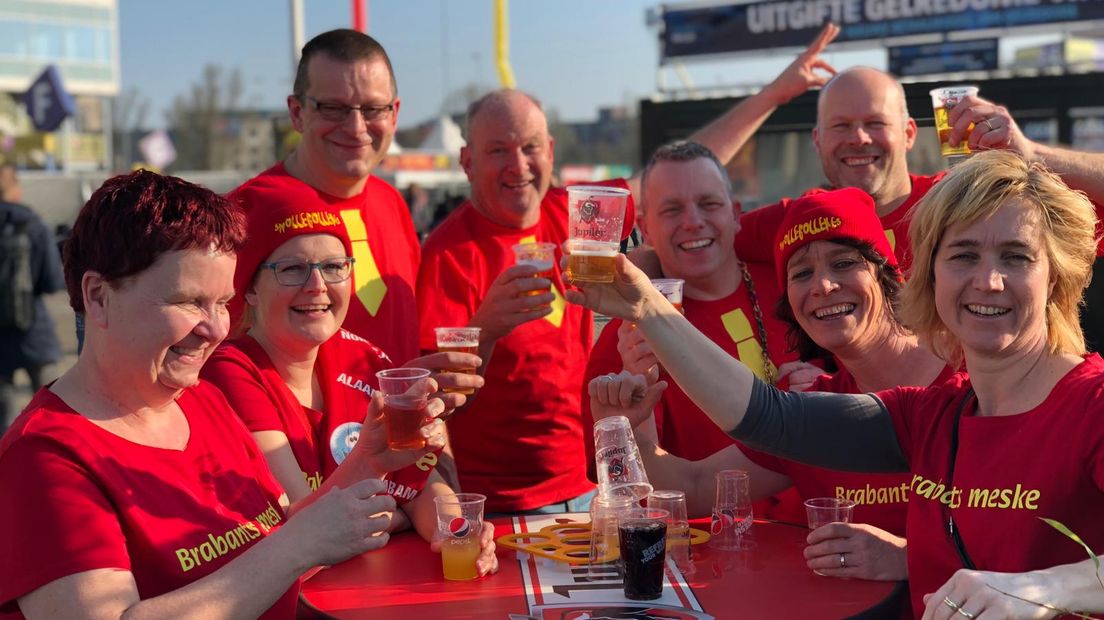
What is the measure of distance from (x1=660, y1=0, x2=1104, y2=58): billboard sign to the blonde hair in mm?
20897

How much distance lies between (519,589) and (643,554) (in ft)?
1.23

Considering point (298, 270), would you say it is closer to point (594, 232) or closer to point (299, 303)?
point (299, 303)

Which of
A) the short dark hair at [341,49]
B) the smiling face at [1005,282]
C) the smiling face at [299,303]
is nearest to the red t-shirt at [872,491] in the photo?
the smiling face at [1005,282]

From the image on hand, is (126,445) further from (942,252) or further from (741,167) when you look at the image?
(741,167)

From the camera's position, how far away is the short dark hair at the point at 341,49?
441 centimetres

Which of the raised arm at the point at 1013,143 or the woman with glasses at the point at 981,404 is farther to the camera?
the raised arm at the point at 1013,143

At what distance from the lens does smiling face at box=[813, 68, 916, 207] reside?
187 inches

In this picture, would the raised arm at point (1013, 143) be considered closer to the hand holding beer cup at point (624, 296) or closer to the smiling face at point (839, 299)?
the smiling face at point (839, 299)

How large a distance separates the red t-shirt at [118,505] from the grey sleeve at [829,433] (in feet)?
4.21

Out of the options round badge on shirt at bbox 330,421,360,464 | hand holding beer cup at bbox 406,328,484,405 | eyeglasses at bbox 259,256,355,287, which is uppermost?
eyeglasses at bbox 259,256,355,287

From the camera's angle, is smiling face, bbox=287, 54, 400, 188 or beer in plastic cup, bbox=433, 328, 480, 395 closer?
beer in plastic cup, bbox=433, 328, 480, 395

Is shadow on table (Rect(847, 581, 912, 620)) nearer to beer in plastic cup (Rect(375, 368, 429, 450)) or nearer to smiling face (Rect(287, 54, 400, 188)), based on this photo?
beer in plastic cup (Rect(375, 368, 429, 450))

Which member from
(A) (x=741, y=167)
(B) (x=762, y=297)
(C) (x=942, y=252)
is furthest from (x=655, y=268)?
(A) (x=741, y=167)

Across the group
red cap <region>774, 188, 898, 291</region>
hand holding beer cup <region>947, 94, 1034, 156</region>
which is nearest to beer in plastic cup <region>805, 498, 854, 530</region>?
red cap <region>774, 188, 898, 291</region>
